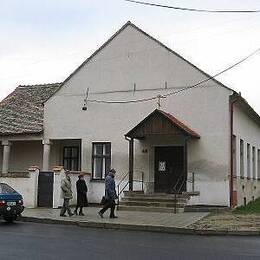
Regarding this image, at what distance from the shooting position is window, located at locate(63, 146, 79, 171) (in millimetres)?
27094

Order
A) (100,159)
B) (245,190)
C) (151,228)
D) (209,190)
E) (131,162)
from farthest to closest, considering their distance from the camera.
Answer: (245,190), (100,159), (131,162), (209,190), (151,228)

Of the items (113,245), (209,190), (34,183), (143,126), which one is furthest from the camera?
(34,183)

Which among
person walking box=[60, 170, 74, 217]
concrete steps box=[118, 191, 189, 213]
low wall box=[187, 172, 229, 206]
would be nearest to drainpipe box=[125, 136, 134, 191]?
concrete steps box=[118, 191, 189, 213]

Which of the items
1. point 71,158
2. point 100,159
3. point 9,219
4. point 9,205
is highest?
point 71,158

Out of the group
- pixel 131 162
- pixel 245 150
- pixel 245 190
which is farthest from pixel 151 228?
pixel 245 150

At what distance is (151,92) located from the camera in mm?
24062

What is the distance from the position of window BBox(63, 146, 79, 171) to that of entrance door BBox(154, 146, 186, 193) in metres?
5.05

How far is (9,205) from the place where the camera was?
1742 centimetres

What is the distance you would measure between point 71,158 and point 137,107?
5276mm

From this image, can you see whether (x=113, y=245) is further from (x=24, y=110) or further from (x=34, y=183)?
(x=24, y=110)

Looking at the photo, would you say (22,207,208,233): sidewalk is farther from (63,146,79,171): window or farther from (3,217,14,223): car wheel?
(63,146,79,171): window

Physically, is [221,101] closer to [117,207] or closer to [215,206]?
[215,206]

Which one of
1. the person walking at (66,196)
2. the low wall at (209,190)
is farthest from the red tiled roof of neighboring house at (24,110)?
the low wall at (209,190)

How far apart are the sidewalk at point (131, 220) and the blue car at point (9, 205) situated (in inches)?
40.1
